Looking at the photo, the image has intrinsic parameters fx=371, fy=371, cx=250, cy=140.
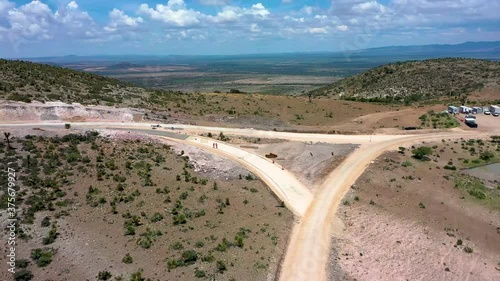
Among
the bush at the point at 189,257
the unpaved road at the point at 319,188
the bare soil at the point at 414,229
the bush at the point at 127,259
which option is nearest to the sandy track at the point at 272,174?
the unpaved road at the point at 319,188

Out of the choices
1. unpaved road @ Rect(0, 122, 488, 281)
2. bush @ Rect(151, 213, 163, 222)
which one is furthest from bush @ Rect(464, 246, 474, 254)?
bush @ Rect(151, 213, 163, 222)

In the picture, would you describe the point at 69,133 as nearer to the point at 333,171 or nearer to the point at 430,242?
the point at 333,171

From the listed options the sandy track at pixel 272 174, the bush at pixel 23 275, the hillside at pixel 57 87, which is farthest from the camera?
the hillside at pixel 57 87

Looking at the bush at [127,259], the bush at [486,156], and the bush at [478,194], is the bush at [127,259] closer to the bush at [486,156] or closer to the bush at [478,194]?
the bush at [478,194]

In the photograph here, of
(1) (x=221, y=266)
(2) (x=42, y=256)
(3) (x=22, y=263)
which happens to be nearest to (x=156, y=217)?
(2) (x=42, y=256)

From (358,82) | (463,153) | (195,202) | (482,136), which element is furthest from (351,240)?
(358,82)

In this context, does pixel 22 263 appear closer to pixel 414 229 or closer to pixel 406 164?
pixel 414 229
